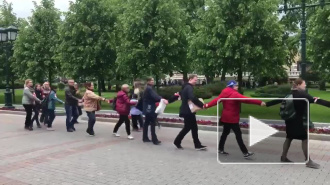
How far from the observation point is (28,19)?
1022 inches

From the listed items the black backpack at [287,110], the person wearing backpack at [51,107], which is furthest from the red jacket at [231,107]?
the person wearing backpack at [51,107]

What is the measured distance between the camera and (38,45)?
24.6m

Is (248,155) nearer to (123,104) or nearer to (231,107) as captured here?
(231,107)

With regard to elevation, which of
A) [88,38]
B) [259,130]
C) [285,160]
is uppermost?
[88,38]

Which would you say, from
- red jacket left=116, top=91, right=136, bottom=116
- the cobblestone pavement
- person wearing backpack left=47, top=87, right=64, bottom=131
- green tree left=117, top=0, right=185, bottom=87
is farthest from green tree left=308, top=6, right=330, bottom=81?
person wearing backpack left=47, top=87, right=64, bottom=131

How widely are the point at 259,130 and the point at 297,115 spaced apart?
33.3 inches

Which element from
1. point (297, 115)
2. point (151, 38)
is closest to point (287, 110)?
point (297, 115)

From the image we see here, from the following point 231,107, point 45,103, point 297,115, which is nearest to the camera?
point 297,115

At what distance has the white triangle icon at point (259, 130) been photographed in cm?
666

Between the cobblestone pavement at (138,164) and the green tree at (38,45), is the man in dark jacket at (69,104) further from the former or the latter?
the green tree at (38,45)

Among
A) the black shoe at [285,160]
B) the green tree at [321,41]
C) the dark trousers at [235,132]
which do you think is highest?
the green tree at [321,41]

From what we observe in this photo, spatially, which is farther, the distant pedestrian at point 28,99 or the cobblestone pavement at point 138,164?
the distant pedestrian at point 28,99

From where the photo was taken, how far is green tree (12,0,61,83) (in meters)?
24.7

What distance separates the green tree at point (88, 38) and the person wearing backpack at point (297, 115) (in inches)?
590
